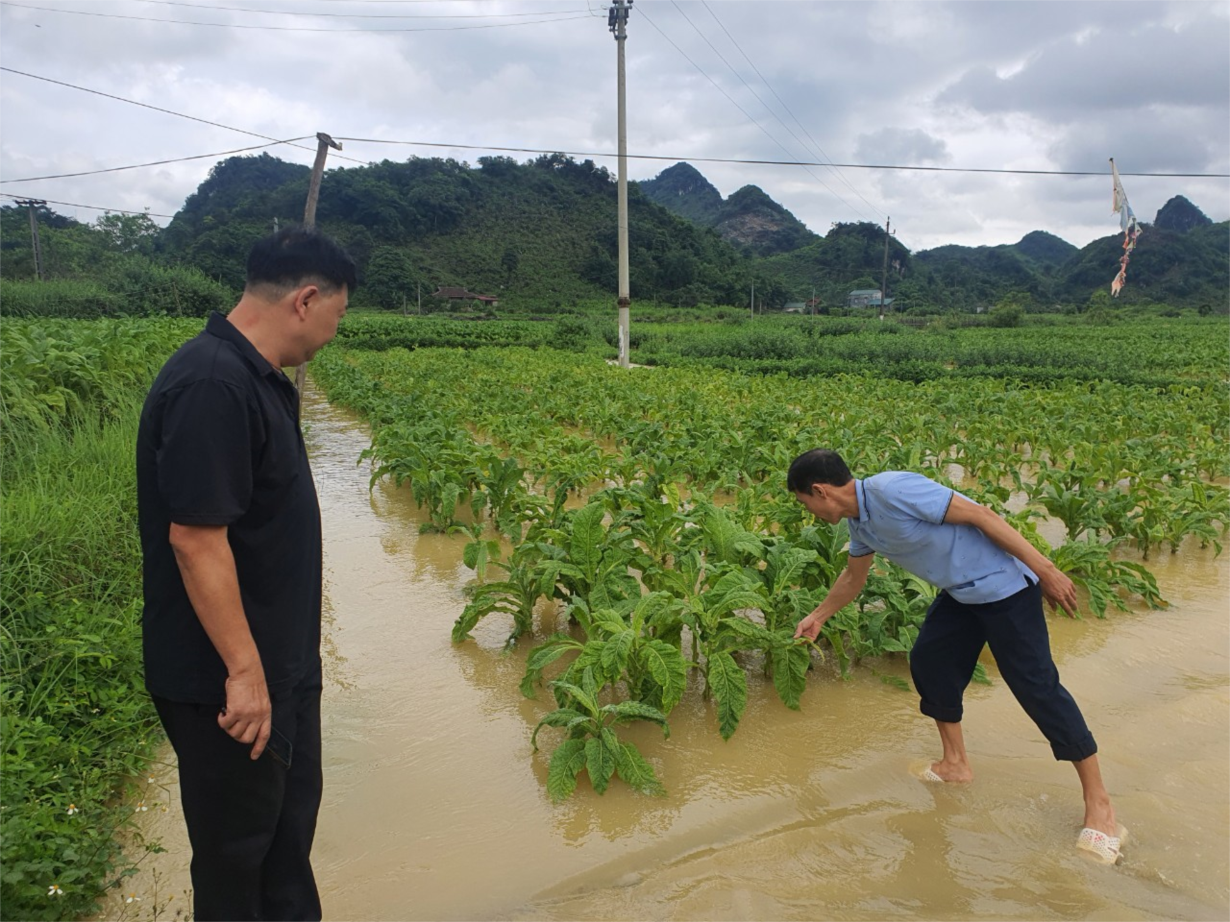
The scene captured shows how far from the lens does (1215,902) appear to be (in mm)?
2666

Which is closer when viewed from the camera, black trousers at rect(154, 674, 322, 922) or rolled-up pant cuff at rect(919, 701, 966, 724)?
black trousers at rect(154, 674, 322, 922)

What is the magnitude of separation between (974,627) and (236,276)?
50.5 meters

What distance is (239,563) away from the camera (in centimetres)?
190

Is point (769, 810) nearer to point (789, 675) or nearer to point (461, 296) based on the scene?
point (789, 675)

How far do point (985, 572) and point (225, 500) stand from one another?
2593mm

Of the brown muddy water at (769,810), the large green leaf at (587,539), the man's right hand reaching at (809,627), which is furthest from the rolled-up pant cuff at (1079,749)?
the large green leaf at (587,539)

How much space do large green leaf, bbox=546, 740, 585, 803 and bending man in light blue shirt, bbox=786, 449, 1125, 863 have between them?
56.7 inches

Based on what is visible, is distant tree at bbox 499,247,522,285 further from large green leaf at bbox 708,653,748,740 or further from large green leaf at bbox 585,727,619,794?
large green leaf at bbox 585,727,619,794

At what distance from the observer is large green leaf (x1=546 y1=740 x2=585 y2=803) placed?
129 inches

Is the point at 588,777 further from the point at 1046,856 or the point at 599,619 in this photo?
the point at 1046,856

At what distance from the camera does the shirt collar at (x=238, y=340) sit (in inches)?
74.8

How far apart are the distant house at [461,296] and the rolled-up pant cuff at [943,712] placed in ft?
192

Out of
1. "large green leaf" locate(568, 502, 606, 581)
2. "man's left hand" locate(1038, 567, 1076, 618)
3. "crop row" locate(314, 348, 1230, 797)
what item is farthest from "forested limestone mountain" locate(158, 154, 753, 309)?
"man's left hand" locate(1038, 567, 1076, 618)

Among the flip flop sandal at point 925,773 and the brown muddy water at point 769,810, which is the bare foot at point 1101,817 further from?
the flip flop sandal at point 925,773
